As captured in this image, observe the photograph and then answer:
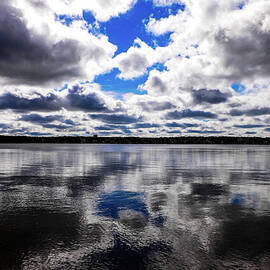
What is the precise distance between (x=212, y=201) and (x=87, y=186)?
11.5m

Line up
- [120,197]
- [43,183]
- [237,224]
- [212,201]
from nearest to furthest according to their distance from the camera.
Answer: [237,224] → [212,201] → [120,197] → [43,183]

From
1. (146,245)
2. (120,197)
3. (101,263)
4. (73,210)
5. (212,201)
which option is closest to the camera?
(101,263)

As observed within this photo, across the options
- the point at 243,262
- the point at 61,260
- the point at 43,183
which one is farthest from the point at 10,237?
the point at 43,183

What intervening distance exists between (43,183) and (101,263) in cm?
1878

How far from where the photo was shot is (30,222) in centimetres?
1314

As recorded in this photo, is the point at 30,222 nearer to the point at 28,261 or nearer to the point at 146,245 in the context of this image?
the point at 28,261

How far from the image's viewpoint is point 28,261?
29.2 ft

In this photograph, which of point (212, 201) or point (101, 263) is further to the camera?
point (212, 201)

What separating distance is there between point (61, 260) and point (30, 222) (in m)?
5.01

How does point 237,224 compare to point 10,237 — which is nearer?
point 10,237

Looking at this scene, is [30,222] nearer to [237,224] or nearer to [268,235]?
[237,224]

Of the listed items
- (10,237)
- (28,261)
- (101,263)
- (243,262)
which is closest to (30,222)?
(10,237)

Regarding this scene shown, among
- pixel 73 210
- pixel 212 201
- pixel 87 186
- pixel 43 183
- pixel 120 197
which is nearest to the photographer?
pixel 73 210

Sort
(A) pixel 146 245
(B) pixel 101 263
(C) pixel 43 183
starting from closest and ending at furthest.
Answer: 1. (B) pixel 101 263
2. (A) pixel 146 245
3. (C) pixel 43 183
